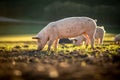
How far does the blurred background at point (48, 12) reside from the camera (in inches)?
430

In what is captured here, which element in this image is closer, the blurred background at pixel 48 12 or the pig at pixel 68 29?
the pig at pixel 68 29

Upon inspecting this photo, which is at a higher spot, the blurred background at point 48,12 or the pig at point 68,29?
the blurred background at point 48,12

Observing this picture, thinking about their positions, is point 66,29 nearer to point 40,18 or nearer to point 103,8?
point 103,8

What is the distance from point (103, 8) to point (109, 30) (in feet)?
5.02

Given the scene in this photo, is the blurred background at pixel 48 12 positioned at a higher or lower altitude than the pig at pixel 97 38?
higher

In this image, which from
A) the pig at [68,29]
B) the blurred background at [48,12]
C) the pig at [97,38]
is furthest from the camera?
the blurred background at [48,12]

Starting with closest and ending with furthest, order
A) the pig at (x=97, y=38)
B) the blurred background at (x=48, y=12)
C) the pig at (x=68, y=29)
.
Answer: the pig at (x=68, y=29)
the pig at (x=97, y=38)
the blurred background at (x=48, y=12)

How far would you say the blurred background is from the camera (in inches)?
430

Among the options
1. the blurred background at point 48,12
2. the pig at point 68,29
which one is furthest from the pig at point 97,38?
the pig at point 68,29

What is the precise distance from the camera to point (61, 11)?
12.3 m

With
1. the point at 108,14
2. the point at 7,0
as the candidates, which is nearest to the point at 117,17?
the point at 108,14

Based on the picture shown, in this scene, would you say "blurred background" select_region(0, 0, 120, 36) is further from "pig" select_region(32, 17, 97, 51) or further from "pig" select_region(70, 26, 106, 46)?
"pig" select_region(32, 17, 97, 51)

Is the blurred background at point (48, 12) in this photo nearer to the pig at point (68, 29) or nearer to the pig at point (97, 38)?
the pig at point (97, 38)

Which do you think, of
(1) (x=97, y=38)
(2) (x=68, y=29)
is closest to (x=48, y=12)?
(1) (x=97, y=38)
